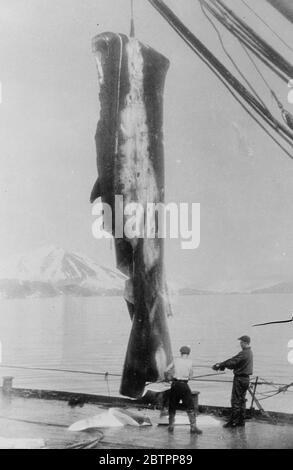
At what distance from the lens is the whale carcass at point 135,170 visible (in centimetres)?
500

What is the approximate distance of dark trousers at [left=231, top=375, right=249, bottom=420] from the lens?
8.34 m

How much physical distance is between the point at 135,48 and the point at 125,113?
24.7 inches

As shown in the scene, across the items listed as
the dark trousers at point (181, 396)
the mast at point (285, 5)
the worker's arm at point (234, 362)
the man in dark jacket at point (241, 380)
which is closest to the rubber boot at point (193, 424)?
the dark trousers at point (181, 396)

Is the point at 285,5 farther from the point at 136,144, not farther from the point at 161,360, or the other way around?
the point at 161,360

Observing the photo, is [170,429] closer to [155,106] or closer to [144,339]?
[144,339]

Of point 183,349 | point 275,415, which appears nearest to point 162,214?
point 183,349

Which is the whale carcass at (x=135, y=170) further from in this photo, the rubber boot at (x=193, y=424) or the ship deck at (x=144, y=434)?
the rubber boot at (x=193, y=424)

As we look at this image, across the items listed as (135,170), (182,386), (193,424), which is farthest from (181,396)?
(135,170)

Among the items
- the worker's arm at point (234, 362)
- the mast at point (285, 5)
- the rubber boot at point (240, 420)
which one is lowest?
the rubber boot at point (240, 420)

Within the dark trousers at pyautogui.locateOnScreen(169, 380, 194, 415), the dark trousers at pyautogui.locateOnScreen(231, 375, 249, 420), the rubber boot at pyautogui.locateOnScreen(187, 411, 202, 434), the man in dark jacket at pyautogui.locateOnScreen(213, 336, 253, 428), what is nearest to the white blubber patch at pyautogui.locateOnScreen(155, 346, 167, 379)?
the dark trousers at pyautogui.locateOnScreen(169, 380, 194, 415)

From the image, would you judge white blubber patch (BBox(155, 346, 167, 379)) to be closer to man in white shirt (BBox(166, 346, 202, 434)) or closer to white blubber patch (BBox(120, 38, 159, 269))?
white blubber patch (BBox(120, 38, 159, 269))

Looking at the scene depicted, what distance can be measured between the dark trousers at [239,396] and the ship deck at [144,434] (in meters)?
0.24

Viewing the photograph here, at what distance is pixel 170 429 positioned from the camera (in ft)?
26.0

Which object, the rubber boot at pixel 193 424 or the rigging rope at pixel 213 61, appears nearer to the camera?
the rigging rope at pixel 213 61
